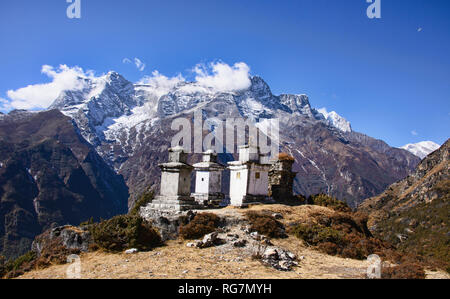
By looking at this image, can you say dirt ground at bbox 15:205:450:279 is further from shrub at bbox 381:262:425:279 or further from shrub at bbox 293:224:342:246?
shrub at bbox 293:224:342:246

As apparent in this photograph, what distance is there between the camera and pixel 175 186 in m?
21.9

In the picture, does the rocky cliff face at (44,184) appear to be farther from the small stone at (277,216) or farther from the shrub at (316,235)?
the shrub at (316,235)

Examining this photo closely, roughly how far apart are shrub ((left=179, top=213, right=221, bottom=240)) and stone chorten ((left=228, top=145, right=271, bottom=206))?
626cm

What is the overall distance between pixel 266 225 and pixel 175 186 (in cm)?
686

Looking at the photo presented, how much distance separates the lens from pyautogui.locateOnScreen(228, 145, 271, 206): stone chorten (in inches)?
986

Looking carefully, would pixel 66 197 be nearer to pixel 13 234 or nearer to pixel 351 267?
pixel 13 234

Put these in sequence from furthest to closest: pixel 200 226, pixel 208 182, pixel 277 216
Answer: pixel 208 182 < pixel 277 216 < pixel 200 226

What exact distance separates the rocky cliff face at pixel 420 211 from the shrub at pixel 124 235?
37.3 m

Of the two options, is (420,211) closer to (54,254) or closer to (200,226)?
(200,226)

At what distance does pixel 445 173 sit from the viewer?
249 feet

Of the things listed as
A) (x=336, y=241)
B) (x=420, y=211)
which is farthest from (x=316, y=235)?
(x=420, y=211)

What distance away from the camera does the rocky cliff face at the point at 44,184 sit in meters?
111
